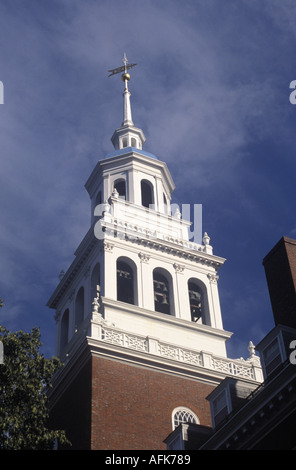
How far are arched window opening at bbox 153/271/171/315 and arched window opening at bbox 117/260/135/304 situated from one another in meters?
1.37

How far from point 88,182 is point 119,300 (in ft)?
40.0

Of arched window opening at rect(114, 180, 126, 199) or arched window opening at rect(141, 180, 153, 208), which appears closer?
arched window opening at rect(114, 180, 126, 199)

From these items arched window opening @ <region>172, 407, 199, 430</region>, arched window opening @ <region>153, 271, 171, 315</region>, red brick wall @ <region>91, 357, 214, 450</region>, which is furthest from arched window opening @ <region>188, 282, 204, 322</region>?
arched window opening @ <region>172, 407, 199, 430</region>

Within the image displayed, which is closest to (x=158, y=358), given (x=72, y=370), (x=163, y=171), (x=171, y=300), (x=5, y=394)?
(x=72, y=370)

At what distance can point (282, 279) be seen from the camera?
27.7 metres

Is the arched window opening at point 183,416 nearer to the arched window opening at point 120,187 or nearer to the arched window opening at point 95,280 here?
the arched window opening at point 95,280

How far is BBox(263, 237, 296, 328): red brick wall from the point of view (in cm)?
2695

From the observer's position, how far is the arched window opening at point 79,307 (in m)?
46.3

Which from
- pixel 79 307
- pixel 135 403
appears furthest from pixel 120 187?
pixel 135 403

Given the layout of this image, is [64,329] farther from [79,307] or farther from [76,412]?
[76,412]

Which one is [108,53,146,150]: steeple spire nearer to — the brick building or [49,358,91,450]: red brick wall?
[49,358,91,450]: red brick wall
